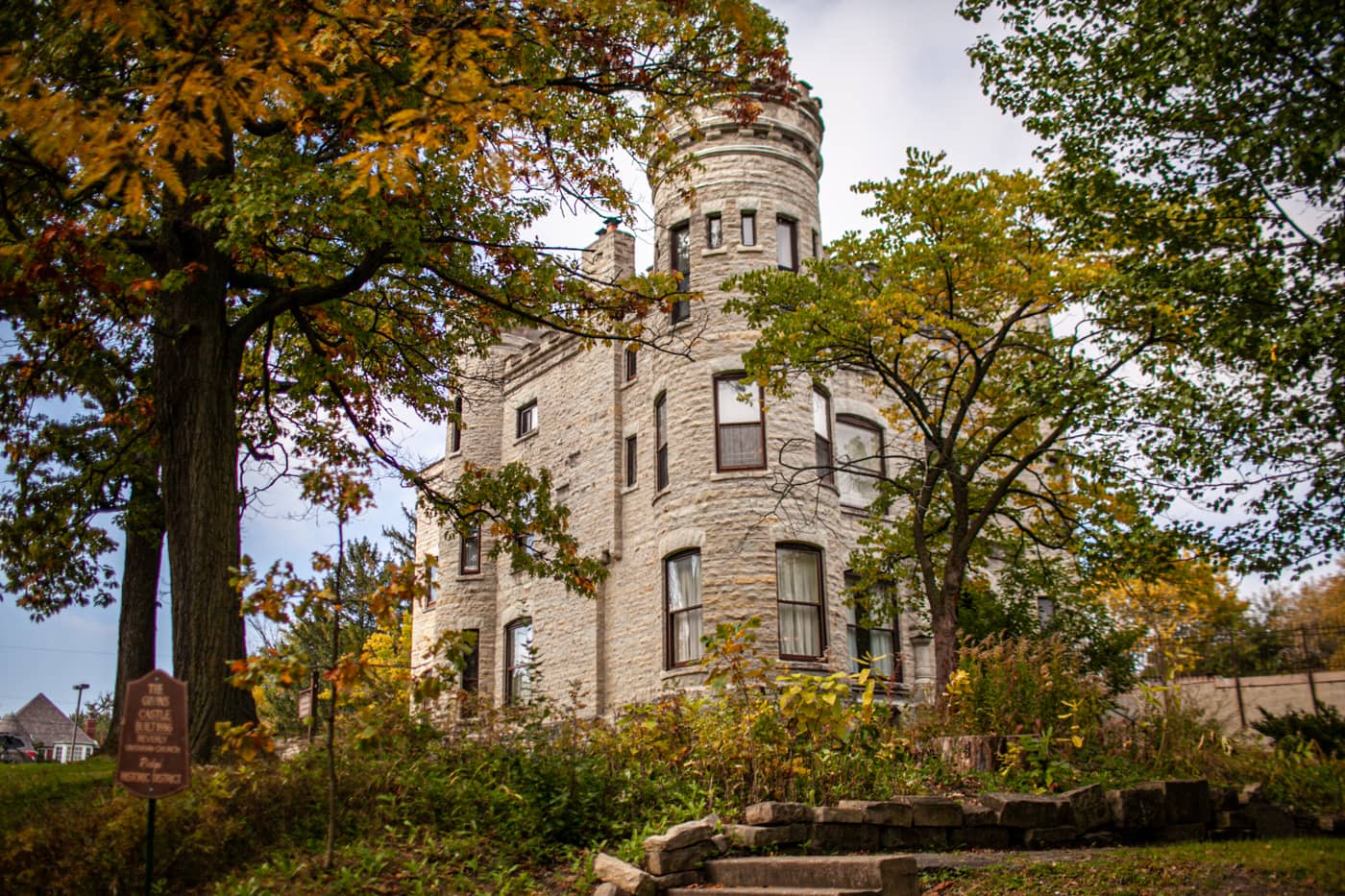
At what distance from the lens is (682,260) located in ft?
70.1

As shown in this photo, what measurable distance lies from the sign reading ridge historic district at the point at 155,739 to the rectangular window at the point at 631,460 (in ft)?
50.7

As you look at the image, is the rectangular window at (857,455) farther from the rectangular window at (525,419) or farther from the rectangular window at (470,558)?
the rectangular window at (470,558)

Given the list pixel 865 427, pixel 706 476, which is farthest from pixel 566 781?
pixel 865 427

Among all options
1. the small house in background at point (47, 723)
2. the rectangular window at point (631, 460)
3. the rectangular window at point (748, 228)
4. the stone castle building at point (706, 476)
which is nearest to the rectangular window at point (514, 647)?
the stone castle building at point (706, 476)

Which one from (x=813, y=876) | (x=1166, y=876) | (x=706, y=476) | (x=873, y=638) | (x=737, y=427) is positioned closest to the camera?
(x=813, y=876)

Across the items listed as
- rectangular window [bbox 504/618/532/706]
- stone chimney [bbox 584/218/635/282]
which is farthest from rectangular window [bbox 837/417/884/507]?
rectangular window [bbox 504/618/532/706]

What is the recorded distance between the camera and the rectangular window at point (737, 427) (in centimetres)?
1956

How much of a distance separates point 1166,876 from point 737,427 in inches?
525

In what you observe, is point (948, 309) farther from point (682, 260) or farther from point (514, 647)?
point (514, 647)

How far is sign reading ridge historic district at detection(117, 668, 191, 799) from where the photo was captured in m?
6.37

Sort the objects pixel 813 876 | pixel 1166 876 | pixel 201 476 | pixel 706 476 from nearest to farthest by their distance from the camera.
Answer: pixel 813 876 → pixel 1166 876 → pixel 201 476 → pixel 706 476

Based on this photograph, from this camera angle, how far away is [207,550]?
9.45 m

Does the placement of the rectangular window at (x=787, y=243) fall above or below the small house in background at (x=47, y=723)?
above

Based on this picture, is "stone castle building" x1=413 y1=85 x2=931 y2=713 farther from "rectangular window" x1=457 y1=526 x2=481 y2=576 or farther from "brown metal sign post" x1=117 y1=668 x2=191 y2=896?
"brown metal sign post" x1=117 y1=668 x2=191 y2=896
